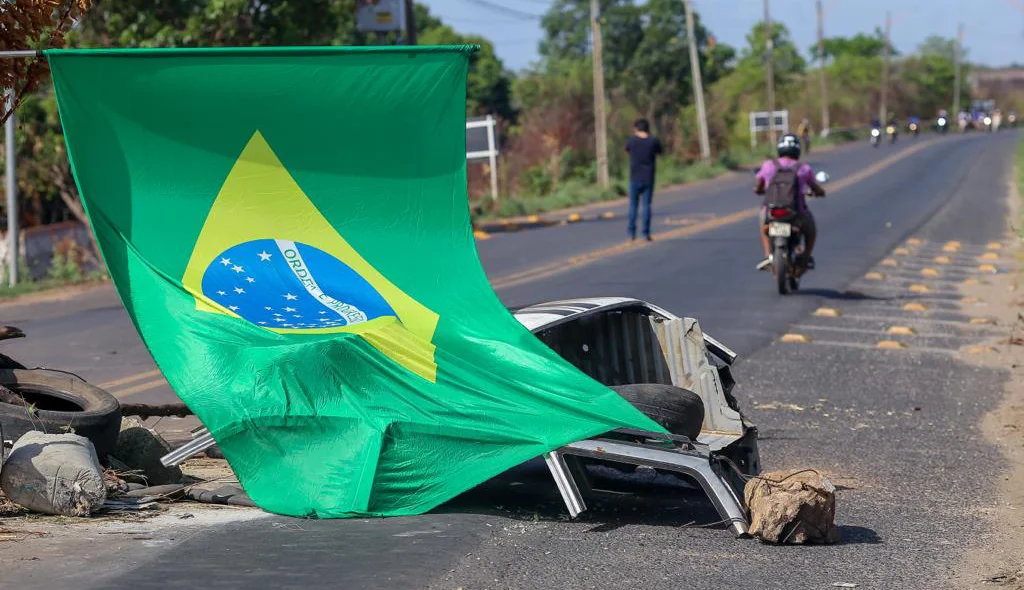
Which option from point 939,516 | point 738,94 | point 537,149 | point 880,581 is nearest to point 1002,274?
point 939,516

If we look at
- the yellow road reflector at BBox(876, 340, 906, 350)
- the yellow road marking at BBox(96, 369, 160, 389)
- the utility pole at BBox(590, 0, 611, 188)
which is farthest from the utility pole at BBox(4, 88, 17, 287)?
the utility pole at BBox(590, 0, 611, 188)

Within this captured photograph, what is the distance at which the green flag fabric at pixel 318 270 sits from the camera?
23.0 feet

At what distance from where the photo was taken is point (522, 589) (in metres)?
5.81

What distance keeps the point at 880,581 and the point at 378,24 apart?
21.5 meters

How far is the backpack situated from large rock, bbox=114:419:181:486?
10438 millimetres

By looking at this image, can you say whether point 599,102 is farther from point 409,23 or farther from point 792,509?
point 792,509

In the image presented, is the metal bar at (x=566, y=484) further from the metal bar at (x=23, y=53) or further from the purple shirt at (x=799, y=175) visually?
the purple shirt at (x=799, y=175)

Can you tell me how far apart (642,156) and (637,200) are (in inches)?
57.7

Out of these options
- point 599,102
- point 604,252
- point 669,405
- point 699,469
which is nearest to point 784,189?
point 604,252

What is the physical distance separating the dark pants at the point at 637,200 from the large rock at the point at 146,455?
15847 millimetres

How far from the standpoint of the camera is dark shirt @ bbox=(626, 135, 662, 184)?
2273 centimetres

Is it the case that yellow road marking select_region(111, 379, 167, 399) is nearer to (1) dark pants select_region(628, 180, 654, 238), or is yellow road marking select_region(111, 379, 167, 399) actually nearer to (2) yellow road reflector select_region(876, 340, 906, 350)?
(2) yellow road reflector select_region(876, 340, 906, 350)

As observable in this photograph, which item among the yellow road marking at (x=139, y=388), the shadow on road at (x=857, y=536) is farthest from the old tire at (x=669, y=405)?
the yellow road marking at (x=139, y=388)

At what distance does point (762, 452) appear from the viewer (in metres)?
9.39
